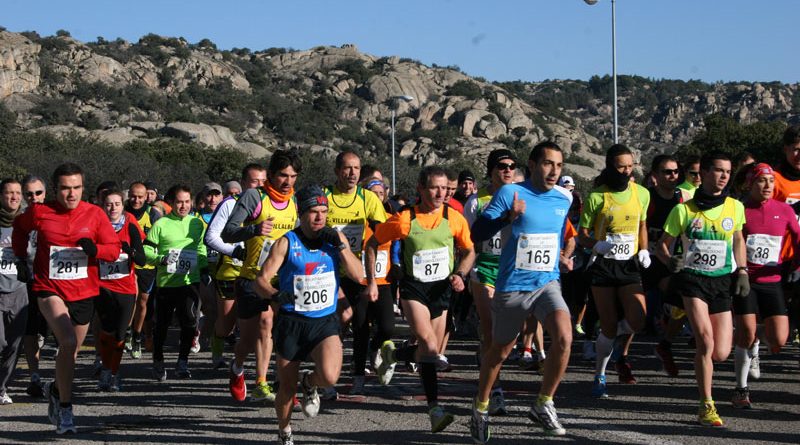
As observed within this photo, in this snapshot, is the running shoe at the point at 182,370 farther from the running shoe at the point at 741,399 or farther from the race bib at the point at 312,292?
the running shoe at the point at 741,399

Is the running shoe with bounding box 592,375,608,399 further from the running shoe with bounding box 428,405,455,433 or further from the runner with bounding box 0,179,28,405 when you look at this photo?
the runner with bounding box 0,179,28,405

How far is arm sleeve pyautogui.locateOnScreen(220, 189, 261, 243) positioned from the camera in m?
8.09

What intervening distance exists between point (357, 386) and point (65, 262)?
111 inches

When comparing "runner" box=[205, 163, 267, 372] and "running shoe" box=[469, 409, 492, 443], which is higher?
"runner" box=[205, 163, 267, 372]

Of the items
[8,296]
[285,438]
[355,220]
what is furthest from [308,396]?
[8,296]

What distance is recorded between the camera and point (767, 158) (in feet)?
240

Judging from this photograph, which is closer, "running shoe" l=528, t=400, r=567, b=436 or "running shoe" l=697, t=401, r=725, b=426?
"running shoe" l=528, t=400, r=567, b=436

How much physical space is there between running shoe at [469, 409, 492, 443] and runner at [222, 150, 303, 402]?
2295 mm

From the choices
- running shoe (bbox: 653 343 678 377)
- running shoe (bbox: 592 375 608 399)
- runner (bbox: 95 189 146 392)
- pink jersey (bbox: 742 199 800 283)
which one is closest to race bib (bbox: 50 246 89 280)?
runner (bbox: 95 189 146 392)

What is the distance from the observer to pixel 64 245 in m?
7.43

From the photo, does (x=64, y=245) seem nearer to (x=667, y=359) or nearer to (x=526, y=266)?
(x=526, y=266)

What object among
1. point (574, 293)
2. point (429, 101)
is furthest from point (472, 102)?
point (574, 293)

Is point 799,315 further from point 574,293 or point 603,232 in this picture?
point 574,293

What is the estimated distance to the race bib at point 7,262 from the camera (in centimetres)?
870
